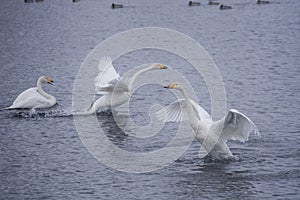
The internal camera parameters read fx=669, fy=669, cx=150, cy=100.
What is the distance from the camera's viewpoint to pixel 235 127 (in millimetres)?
12398

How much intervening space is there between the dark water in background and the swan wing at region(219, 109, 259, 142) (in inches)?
21.6

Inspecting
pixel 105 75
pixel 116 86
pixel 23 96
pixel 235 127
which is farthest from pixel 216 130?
pixel 23 96

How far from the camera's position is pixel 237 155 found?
516 inches

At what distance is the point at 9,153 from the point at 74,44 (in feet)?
56.1

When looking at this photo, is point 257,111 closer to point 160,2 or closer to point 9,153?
point 9,153

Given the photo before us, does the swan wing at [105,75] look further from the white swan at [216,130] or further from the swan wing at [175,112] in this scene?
the white swan at [216,130]

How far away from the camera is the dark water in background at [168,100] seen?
1159 centimetres

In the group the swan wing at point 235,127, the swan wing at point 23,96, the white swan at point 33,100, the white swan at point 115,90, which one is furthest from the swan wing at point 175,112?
the swan wing at point 23,96

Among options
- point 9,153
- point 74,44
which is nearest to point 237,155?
point 9,153

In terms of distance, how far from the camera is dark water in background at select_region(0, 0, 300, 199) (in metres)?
11.6

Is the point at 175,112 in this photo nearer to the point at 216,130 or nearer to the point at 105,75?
the point at 216,130

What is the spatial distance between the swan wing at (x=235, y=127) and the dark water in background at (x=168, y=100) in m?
0.55

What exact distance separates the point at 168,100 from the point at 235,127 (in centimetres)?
573

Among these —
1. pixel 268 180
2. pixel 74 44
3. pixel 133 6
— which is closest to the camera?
pixel 268 180
